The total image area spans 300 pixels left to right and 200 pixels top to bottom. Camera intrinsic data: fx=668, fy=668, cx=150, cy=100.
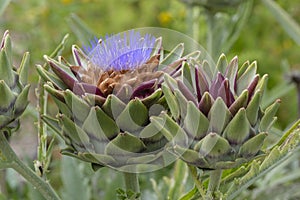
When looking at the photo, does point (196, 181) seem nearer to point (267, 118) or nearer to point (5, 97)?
point (267, 118)

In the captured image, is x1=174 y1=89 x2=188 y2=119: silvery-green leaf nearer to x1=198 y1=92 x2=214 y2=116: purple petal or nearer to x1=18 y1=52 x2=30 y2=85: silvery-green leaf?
x1=198 y1=92 x2=214 y2=116: purple petal

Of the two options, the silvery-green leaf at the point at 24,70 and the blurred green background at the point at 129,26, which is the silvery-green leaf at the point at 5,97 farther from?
the blurred green background at the point at 129,26

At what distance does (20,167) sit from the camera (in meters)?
0.69

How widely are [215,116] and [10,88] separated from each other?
0.21 meters

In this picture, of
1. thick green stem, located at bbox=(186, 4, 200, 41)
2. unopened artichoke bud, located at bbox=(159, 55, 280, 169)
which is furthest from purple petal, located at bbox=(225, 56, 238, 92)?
thick green stem, located at bbox=(186, 4, 200, 41)

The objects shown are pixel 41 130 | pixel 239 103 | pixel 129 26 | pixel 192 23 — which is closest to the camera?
pixel 239 103

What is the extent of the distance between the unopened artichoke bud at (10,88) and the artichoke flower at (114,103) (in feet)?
0.10

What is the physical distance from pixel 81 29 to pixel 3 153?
0.33m

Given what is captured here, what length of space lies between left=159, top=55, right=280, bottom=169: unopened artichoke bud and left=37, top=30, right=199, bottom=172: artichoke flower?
0.03 m

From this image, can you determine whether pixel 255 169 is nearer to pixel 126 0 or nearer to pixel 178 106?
pixel 178 106

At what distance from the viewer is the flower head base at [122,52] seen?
26.0 inches

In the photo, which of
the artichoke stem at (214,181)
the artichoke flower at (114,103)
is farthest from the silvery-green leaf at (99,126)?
the artichoke stem at (214,181)

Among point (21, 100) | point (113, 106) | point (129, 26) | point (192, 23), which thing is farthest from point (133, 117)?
point (129, 26)

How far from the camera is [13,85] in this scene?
67 cm
